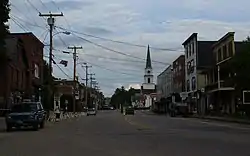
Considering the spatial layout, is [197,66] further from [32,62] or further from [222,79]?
[32,62]

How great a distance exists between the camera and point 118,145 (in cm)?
1978

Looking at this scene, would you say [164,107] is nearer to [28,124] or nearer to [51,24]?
[51,24]

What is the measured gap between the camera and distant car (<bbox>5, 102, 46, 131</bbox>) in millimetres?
32438

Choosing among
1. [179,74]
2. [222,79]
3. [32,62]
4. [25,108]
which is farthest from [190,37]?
[25,108]

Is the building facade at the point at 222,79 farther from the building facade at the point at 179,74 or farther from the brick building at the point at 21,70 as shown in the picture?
the brick building at the point at 21,70

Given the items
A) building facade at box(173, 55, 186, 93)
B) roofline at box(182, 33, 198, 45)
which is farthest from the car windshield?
building facade at box(173, 55, 186, 93)

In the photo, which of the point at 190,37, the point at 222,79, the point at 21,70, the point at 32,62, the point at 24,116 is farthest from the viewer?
the point at 190,37

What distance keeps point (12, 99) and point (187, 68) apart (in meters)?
46.6

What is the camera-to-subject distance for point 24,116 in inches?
1277

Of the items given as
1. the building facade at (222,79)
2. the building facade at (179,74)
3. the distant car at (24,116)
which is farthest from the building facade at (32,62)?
the distant car at (24,116)

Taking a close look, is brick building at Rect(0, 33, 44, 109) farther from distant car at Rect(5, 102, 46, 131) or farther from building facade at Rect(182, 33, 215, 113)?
building facade at Rect(182, 33, 215, 113)

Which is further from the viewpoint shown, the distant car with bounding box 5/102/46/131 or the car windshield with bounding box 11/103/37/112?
the car windshield with bounding box 11/103/37/112

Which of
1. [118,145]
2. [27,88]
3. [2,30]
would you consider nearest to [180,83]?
[27,88]

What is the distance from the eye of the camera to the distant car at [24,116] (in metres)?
32.4
